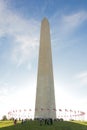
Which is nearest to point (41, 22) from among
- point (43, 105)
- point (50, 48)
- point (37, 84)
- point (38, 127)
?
point (50, 48)

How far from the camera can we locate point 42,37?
74.9 meters

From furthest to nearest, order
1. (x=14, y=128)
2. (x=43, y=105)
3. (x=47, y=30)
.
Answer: (x=47, y=30) → (x=43, y=105) → (x=14, y=128)

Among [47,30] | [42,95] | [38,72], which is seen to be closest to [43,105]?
[42,95]

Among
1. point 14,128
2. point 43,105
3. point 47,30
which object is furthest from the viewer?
point 47,30

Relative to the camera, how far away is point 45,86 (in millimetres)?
70938

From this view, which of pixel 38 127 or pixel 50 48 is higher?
pixel 50 48

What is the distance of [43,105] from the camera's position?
70.9 metres

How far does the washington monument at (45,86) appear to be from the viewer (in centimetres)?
7088

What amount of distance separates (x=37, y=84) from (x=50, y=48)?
39.4 ft

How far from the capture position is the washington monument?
7088cm

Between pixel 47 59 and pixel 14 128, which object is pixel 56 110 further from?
pixel 14 128

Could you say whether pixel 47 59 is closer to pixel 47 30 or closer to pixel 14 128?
pixel 47 30

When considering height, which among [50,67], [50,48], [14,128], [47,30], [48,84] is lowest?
[14,128]

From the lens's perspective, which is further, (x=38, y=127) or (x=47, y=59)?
(x=47, y=59)
